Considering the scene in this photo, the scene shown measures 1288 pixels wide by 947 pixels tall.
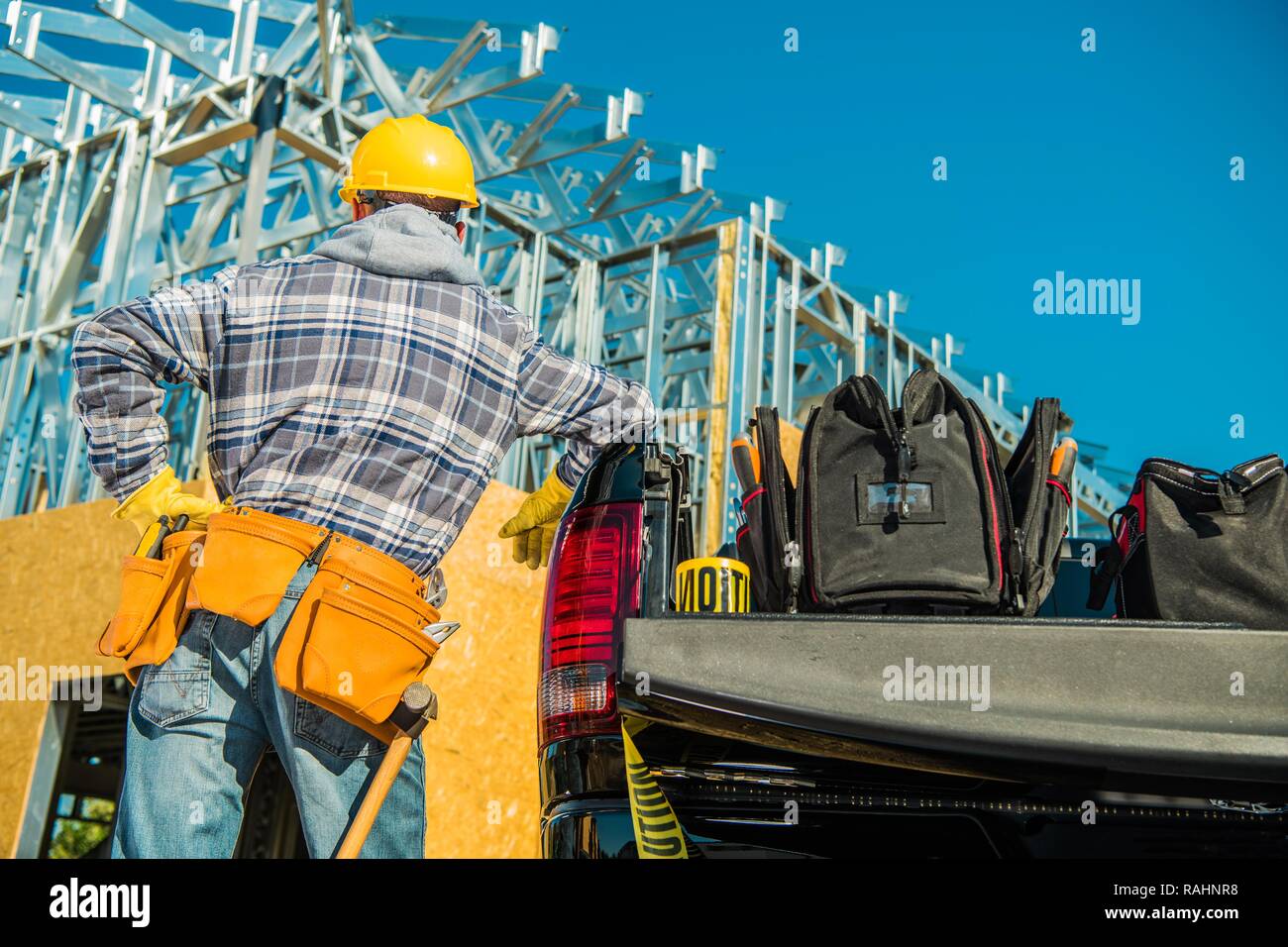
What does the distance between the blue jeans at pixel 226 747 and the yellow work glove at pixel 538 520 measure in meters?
0.69

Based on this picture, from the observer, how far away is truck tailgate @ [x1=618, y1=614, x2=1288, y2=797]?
1.40m

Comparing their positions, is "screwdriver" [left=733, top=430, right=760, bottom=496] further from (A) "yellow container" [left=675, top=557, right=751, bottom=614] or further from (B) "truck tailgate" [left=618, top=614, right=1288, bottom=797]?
(B) "truck tailgate" [left=618, top=614, right=1288, bottom=797]

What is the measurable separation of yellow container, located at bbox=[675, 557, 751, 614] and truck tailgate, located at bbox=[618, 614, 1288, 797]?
464 mm

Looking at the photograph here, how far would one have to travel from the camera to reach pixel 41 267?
364 inches

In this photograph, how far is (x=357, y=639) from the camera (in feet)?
6.30

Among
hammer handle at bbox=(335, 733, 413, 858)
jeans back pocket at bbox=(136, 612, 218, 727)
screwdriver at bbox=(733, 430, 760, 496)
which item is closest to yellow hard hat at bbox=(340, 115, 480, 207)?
screwdriver at bbox=(733, 430, 760, 496)

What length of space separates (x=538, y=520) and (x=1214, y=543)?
4.49ft

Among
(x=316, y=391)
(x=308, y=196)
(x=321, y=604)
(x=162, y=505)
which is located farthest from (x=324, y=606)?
(x=308, y=196)

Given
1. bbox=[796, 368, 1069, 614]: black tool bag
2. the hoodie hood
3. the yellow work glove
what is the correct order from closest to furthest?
1. bbox=[796, 368, 1069, 614]: black tool bag
2. the hoodie hood
3. the yellow work glove

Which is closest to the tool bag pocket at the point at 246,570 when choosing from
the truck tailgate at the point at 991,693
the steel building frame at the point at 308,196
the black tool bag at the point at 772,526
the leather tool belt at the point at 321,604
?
the leather tool belt at the point at 321,604

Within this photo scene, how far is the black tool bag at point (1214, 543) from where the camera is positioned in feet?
6.15
